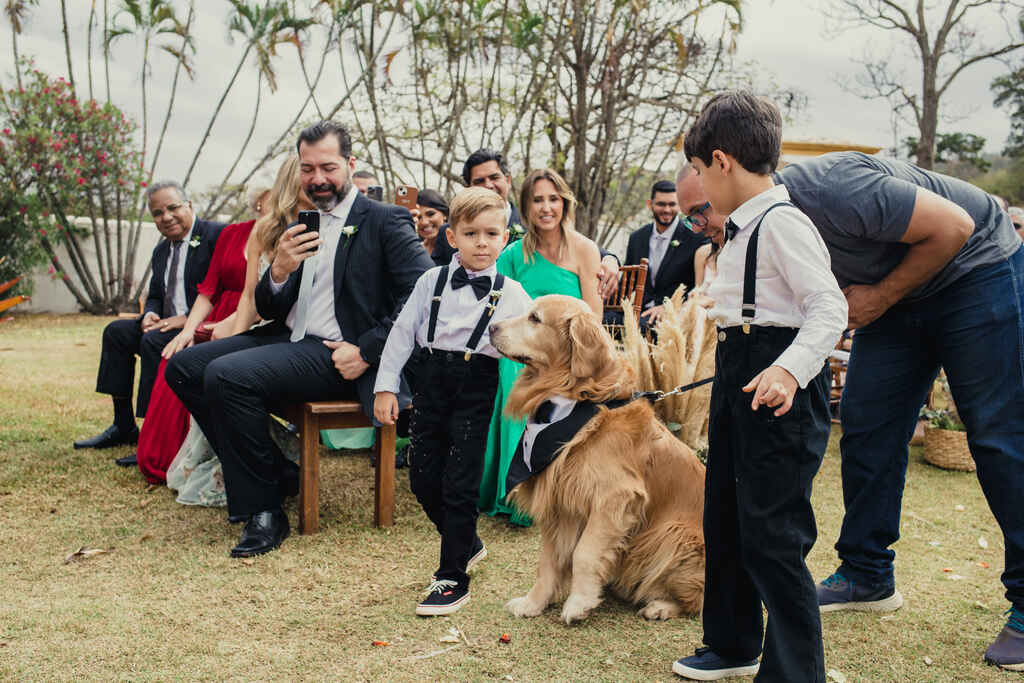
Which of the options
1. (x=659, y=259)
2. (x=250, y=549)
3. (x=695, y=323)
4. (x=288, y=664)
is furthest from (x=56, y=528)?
(x=659, y=259)

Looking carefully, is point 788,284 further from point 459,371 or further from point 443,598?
point 443,598

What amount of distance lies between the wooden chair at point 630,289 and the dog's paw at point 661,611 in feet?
9.67

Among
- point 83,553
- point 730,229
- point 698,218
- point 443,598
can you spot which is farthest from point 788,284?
point 83,553

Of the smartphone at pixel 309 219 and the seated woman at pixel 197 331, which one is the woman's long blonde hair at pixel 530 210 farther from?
the seated woman at pixel 197 331

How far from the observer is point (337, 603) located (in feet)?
10.7

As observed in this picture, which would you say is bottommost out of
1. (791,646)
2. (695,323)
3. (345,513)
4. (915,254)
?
(345,513)

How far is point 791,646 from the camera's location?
85.2 inches

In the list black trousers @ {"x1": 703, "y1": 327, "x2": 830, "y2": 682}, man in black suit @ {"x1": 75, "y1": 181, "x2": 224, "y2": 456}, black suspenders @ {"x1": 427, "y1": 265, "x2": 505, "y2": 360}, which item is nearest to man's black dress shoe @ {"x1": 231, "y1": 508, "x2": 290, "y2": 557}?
black suspenders @ {"x1": 427, "y1": 265, "x2": 505, "y2": 360}

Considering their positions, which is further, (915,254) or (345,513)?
(345,513)

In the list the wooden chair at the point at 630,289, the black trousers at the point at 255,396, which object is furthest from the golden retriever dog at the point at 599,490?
the wooden chair at the point at 630,289

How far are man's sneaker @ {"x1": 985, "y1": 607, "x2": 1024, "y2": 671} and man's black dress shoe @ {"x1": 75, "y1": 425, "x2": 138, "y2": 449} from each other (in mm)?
5675

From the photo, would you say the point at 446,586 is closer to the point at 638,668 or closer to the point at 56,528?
the point at 638,668

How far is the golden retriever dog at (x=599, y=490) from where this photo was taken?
306cm

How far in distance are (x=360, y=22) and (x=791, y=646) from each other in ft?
38.7
